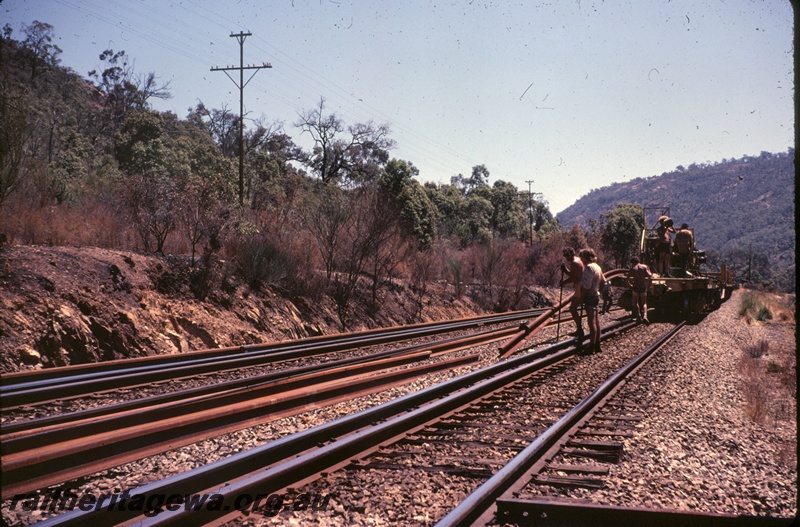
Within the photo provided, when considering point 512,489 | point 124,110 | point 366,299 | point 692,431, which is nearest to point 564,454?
point 512,489

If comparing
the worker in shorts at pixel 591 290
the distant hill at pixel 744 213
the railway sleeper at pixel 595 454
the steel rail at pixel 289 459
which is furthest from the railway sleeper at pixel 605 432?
the distant hill at pixel 744 213

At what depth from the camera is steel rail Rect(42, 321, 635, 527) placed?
3.51 meters

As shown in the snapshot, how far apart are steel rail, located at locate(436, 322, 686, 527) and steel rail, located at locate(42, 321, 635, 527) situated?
1325 millimetres

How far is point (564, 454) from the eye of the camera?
531 centimetres

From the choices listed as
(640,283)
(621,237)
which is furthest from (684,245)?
(621,237)

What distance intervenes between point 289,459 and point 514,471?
1761 millimetres

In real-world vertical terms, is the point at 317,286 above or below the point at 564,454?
above

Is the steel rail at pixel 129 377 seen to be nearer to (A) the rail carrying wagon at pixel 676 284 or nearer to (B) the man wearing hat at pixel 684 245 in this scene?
(A) the rail carrying wagon at pixel 676 284

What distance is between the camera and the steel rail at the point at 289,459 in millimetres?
3514

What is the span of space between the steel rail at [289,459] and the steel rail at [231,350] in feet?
13.5

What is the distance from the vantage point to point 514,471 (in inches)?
178

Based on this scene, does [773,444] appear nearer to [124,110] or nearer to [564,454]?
[564,454]

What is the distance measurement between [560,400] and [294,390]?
3.34 meters

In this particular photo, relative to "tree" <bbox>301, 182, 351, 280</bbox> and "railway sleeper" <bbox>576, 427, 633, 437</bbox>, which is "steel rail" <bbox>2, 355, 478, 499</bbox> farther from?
"tree" <bbox>301, 182, 351, 280</bbox>
